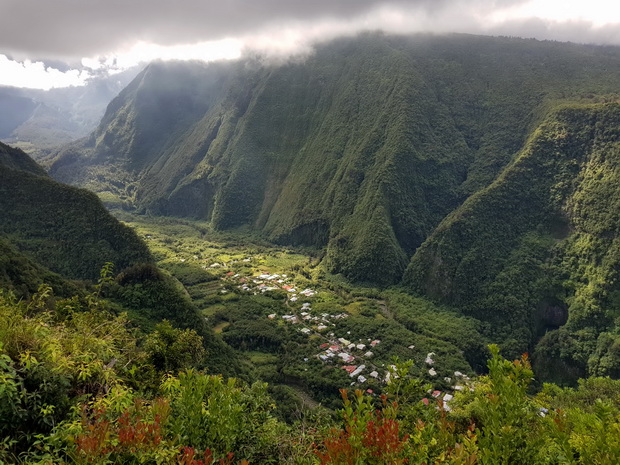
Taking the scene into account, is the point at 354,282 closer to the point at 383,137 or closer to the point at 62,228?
the point at 383,137

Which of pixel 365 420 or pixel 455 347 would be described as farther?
pixel 455 347

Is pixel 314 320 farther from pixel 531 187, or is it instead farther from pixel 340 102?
pixel 340 102

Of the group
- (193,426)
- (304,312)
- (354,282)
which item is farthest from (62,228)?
(193,426)

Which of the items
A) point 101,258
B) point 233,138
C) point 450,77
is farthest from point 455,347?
point 233,138

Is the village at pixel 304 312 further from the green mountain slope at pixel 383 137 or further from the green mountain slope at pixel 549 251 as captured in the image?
the green mountain slope at pixel 549 251

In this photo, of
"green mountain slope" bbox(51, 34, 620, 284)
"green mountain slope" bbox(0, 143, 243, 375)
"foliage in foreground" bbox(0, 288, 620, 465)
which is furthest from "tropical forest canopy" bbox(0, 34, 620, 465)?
"green mountain slope" bbox(51, 34, 620, 284)

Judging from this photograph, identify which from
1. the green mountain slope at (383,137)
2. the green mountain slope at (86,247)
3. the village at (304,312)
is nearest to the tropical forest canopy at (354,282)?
the green mountain slope at (86,247)
